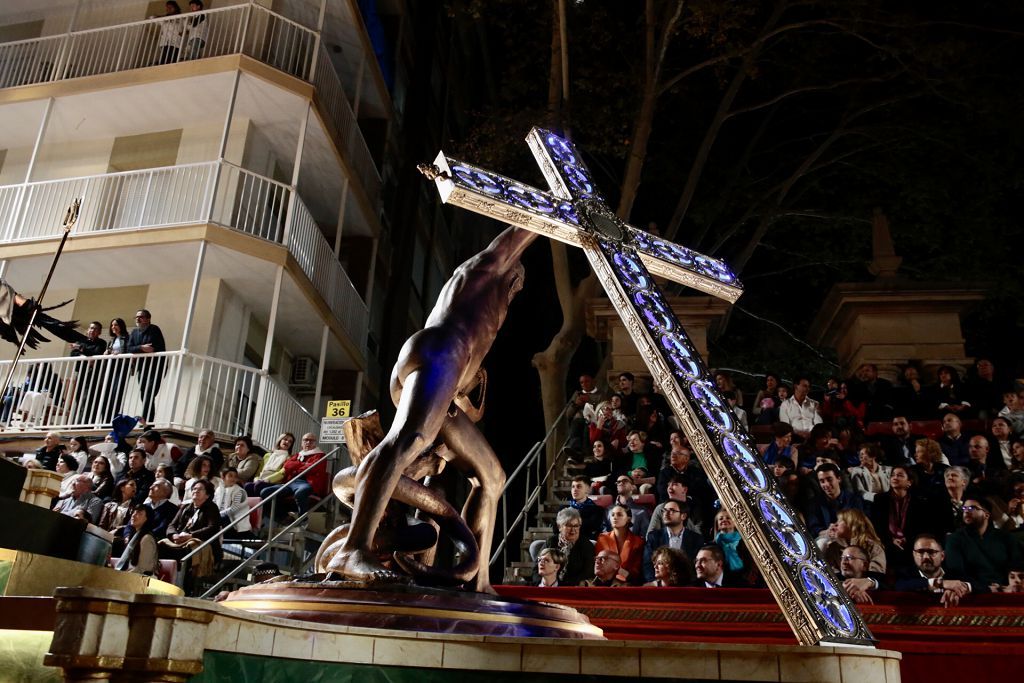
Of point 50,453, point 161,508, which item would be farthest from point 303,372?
point 161,508

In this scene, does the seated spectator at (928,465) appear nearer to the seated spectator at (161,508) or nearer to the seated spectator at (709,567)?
the seated spectator at (709,567)

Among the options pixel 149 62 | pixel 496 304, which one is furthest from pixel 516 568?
pixel 149 62

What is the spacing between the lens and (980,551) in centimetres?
614

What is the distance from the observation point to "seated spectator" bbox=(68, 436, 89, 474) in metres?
11.5

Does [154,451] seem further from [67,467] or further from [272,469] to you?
[272,469]

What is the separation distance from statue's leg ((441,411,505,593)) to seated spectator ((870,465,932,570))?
14.8 feet

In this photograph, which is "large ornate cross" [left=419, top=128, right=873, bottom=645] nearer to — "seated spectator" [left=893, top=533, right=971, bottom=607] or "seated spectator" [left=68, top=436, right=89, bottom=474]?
"seated spectator" [left=893, top=533, right=971, bottom=607]

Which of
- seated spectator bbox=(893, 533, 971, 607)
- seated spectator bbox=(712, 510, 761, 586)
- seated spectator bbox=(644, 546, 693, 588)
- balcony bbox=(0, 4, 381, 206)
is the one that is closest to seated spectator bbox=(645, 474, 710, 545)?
seated spectator bbox=(712, 510, 761, 586)

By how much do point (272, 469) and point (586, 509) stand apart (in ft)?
15.4

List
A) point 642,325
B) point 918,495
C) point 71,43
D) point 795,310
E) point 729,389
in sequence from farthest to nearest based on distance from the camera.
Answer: point 795,310, point 71,43, point 729,389, point 918,495, point 642,325

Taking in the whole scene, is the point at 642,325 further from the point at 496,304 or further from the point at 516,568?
the point at 516,568

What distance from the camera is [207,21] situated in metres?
17.1

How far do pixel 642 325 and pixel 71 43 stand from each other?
17229mm

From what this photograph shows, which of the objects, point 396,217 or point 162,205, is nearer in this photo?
point 162,205
